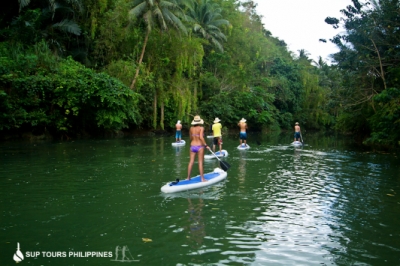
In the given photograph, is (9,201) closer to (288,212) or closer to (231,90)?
(288,212)

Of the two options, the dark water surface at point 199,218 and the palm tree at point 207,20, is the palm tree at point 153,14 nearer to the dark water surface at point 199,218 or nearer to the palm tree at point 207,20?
the palm tree at point 207,20

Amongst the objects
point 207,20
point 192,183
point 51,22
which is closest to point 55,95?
point 51,22

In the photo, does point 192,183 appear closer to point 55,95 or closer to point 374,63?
point 374,63

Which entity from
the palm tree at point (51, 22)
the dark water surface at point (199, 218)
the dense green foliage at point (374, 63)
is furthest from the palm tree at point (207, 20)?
the dark water surface at point (199, 218)

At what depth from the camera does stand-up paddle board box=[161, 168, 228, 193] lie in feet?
28.7

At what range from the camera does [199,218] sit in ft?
22.1

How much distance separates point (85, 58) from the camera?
29266mm

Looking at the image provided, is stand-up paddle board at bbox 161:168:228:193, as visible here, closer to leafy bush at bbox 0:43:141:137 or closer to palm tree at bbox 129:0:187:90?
leafy bush at bbox 0:43:141:137

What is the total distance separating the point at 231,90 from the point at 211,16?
8.85 m

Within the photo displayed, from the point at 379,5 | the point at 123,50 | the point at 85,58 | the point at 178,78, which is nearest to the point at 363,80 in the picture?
the point at 379,5

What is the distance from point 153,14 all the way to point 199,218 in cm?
2437

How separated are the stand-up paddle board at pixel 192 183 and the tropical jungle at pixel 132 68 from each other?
1193 centimetres

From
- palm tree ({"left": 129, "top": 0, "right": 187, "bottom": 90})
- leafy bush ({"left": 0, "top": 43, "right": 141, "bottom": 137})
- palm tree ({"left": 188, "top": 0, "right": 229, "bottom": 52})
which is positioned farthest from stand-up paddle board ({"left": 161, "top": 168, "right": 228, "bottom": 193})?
palm tree ({"left": 188, "top": 0, "right": 229, "bottom": 52})

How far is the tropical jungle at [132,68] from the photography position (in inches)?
849
